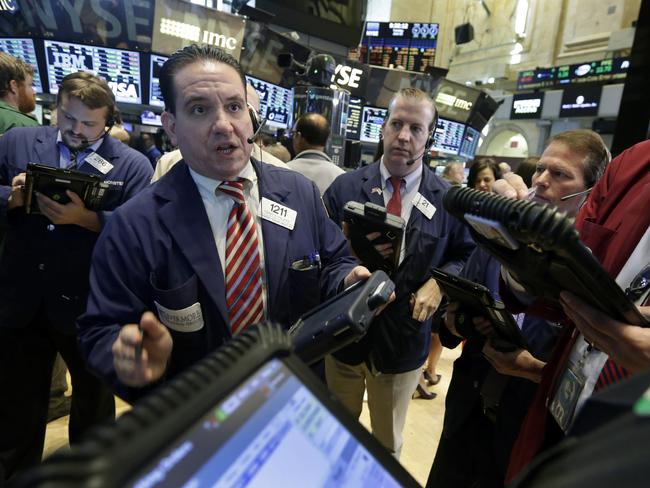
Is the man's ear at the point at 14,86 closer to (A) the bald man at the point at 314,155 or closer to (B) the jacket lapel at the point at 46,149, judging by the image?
(B) the jacket lapel at the point at 46,149

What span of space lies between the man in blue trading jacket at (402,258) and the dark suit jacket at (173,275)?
0.70 metres

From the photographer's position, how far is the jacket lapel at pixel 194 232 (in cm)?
120

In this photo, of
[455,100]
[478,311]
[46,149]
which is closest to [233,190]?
[478,311]

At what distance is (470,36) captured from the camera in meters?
16.0

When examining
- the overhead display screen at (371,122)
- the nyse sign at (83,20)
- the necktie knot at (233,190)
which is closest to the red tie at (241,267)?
the necktie knot at (233,190)

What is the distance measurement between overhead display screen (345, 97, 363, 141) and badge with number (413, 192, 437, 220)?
592 cm

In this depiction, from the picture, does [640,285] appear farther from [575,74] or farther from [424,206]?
[575,74]

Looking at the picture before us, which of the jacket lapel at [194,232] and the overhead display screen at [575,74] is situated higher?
the overhead display screen at [575,74]

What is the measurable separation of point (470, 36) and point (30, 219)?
58.6ft

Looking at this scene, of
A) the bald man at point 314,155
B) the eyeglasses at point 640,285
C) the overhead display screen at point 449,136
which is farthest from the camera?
the overhead display screen at point 449,136

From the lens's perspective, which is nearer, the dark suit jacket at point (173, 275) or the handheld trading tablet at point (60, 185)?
the dark suit jacket at point (173, 275)

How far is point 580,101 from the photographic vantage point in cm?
1427

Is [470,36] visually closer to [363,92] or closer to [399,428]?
[363,92]

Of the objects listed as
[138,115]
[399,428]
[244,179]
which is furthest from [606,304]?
[138,115]
